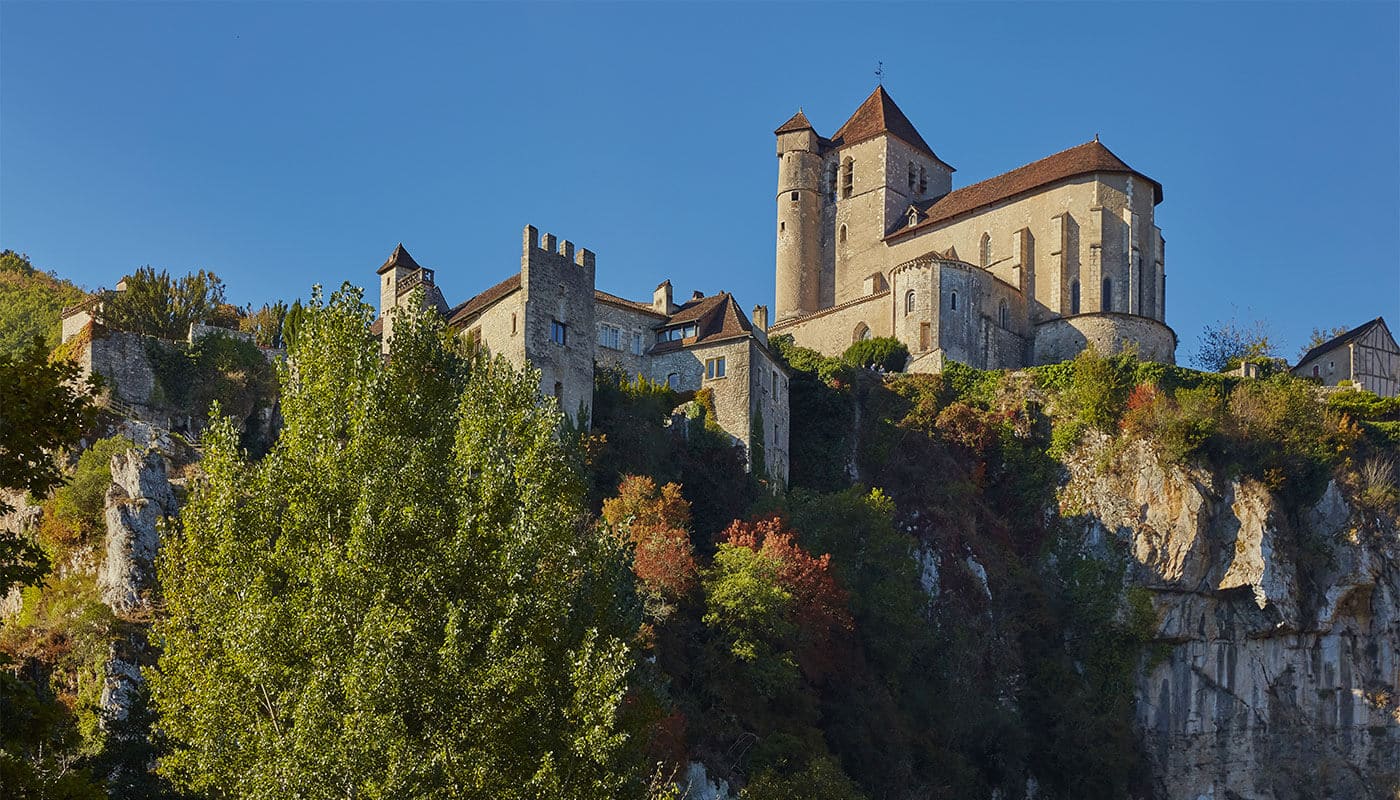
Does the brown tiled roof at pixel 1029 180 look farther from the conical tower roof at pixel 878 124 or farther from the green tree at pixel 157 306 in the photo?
the green tree at pixel 157 306

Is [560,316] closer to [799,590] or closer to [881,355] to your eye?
[799,590]

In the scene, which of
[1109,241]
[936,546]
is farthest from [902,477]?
[1109,241]

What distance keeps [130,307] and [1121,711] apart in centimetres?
3595

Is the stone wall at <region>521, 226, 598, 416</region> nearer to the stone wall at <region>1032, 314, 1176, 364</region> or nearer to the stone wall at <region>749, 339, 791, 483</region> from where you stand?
the stone wall at <region>749, 339, 791, 483</region>

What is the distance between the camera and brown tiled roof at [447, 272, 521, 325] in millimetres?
51688

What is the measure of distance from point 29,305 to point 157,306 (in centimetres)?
1630

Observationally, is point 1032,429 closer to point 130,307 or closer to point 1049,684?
point 1049,684

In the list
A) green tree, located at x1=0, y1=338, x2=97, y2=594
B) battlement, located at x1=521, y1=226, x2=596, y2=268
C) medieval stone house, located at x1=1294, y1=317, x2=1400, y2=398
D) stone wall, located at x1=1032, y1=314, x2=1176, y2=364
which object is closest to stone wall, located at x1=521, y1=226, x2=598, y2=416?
battlement, located at x1=521, y1=226, x2=596, y2=268

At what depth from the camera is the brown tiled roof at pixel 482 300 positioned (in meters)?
51.7

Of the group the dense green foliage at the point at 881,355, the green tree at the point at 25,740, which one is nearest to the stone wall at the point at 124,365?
the green tree at the point at 25,740

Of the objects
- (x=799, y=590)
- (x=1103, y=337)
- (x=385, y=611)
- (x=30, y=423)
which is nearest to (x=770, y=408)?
(x=799, y=590)

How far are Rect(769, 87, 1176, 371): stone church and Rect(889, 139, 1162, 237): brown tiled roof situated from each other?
0.30 feet

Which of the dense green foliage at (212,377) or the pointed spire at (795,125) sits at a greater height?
the pointed spire at (795,125)

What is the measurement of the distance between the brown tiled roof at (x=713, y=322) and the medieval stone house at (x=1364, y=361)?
31.5 m
